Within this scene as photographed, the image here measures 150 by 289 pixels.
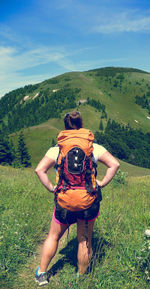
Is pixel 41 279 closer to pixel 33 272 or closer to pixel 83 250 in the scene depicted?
pixel 33 272

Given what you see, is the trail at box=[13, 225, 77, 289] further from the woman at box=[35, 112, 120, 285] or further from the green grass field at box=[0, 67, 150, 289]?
the woman at box=[35, 112, 120, 285]

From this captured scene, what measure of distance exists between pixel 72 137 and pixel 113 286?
6.31 feet

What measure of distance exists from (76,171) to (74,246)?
6.66 ft

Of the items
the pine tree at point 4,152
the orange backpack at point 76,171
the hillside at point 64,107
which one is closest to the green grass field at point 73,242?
the orange backpack at point 76,171

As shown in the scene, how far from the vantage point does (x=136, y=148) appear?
127375mm

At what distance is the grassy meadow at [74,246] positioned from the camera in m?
3.04

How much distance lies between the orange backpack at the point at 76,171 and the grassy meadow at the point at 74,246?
0.71 m

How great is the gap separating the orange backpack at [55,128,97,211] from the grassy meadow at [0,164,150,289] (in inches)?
27.9

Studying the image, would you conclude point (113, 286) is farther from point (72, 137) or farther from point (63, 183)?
point (72, 137)

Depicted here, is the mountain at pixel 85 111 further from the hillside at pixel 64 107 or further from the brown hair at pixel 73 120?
the brown hair at pixel 73 120

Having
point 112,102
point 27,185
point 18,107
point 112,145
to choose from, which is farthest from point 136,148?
point 27,185

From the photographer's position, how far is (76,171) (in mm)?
2852

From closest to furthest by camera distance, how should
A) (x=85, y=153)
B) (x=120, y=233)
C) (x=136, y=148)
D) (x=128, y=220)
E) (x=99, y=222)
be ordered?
1. (x=85, y=153)
2. (x=120, y=233)
3. (x=128, y=220)
4. (x=99, y=222)
5. (x=136, y=148)

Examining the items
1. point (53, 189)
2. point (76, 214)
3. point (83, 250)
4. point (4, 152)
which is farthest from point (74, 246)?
point (4, 152)
